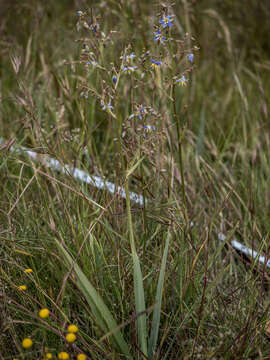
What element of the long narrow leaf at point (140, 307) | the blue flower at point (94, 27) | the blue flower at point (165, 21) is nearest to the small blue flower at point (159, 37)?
the blue flower at point (165, 21)

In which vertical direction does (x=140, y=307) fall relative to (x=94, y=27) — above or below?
below

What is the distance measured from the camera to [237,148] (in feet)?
8.05

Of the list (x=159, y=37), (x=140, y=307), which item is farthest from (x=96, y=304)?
(x=159, y=37)

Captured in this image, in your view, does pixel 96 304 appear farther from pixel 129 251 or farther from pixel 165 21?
pixel 165 21

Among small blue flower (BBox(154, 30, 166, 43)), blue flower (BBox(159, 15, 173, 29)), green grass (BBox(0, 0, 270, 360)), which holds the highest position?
blue flower (BBox(159, 15, 173, 29))

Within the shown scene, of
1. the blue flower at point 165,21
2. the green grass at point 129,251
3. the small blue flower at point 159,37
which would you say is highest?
the blue flower at point 165,21

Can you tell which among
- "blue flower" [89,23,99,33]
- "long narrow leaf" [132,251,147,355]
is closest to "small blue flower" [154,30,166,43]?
"blue flower" [89,23,99,33]

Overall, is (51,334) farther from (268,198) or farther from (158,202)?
(268,198)

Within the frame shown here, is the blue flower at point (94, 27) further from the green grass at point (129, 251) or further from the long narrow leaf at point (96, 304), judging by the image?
the long narrow leaf at point (96, 304)

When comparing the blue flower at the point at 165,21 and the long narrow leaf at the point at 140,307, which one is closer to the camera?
the long narrow leaf at the point at 140,307

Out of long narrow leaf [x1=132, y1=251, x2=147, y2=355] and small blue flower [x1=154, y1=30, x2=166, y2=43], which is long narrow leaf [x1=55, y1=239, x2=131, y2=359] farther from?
small blue flower [x1=154, y1=30, x2=166, y2=43]

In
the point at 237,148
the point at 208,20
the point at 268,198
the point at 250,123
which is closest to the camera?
the point at 268,198

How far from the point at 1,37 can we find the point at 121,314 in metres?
2.56

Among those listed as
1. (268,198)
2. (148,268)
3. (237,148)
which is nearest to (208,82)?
(237,148)
